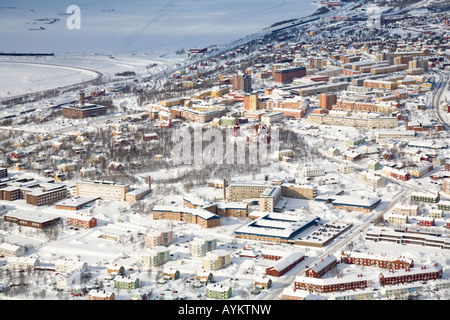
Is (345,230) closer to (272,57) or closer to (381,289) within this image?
(381,289)

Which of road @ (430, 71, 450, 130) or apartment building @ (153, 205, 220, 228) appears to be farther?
road @ (430, 71, 450, 130)

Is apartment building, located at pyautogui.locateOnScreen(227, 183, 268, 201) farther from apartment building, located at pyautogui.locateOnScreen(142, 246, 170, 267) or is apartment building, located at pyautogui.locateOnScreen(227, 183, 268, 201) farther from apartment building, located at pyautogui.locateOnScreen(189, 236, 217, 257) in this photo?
apartment building, located at pyautogui.locateOnScreen(142, 246, 170, 267)

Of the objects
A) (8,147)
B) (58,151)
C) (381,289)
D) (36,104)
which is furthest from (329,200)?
(36,104)

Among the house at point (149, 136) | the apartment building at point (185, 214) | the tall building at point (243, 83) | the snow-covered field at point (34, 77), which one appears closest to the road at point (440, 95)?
the tall building at point (243, 83)

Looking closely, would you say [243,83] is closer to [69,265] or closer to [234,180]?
[234,180]

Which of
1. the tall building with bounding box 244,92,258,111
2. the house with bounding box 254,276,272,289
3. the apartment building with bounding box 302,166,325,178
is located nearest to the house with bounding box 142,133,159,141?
the tall building with bounding box 244,92,258,111

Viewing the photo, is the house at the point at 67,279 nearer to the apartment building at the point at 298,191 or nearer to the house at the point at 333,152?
the apartment building at the point at 298,191
